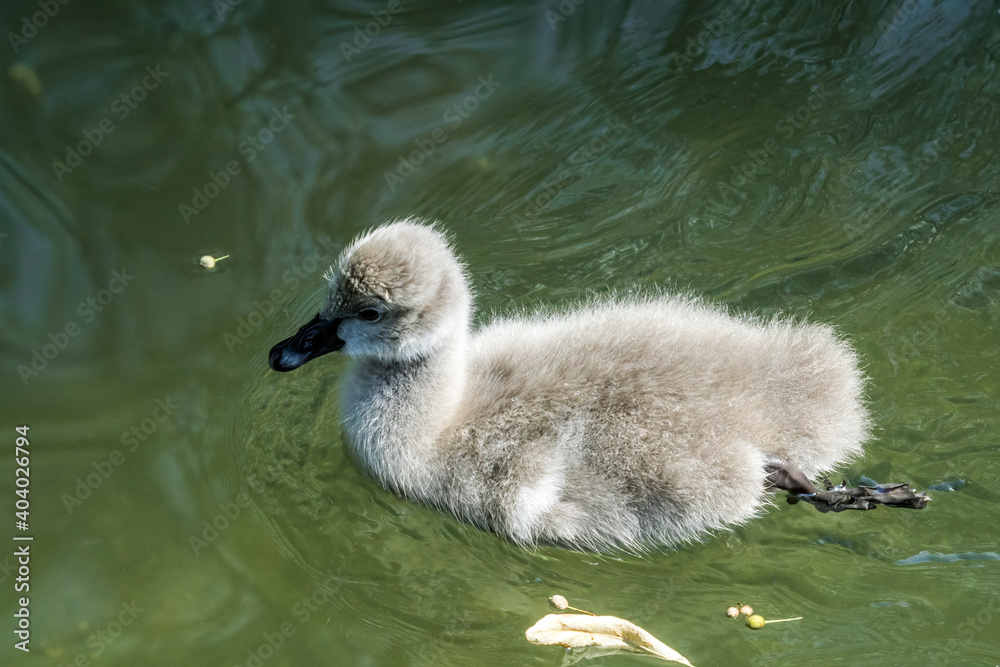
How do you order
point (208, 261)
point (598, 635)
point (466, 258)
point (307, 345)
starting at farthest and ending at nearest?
1. point (466, 258)
2. point (208, 261)
3. point (307, 345)
4. point (598, 635)

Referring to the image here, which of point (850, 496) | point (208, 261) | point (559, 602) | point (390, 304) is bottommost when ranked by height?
point (559, 602)

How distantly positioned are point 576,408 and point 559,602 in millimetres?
574

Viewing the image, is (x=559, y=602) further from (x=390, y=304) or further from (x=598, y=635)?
(x=390, y=304)

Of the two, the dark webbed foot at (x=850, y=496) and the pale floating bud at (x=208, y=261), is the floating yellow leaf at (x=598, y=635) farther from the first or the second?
the pale floating bud at (x=208, y=261)

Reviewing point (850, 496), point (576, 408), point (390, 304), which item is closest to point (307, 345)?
point (390, 304)

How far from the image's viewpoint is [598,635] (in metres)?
2.96

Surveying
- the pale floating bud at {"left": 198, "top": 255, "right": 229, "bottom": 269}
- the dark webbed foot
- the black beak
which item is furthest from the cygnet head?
the dark webbed foot

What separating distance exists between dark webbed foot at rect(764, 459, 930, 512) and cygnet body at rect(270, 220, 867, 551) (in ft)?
0.23

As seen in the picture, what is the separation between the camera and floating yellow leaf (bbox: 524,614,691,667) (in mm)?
2924

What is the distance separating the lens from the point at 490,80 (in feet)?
15.0

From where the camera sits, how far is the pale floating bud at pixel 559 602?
10.0 feet

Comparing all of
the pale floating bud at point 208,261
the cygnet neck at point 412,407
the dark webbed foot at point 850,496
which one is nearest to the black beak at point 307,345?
the cygnet neck at point 412,407

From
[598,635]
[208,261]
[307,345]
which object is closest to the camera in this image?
[598,635]

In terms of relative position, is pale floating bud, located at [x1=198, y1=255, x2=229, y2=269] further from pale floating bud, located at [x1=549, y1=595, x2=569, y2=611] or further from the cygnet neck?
pale floating bud, located at [x1=549, y1=595, x2=569, y2=611]
